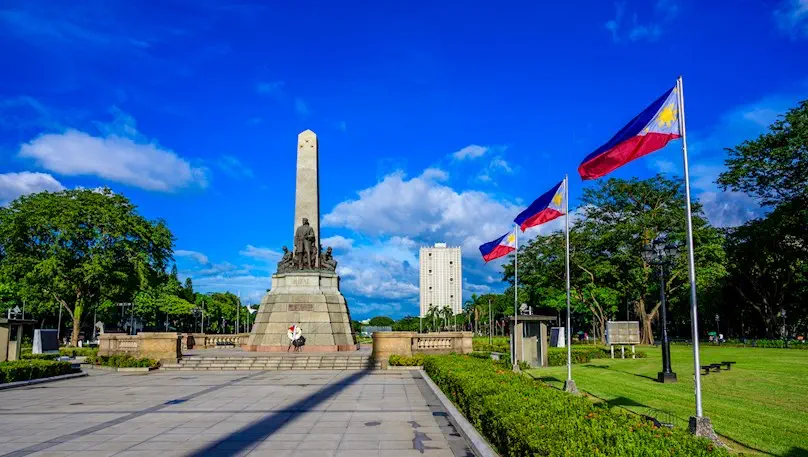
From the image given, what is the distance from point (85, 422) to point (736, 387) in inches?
656

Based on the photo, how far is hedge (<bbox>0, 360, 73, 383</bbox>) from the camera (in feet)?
66.5

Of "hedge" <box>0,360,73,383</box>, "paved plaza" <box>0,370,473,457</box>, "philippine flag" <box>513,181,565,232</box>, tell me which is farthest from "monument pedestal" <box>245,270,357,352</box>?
"philippine flag" <box>513,181,565,232</box>

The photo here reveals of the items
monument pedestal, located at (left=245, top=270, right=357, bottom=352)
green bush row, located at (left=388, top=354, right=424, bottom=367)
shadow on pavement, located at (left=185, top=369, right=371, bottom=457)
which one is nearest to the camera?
shadow on pavement, located at (left=185, top=369, right=371, bottom=457)

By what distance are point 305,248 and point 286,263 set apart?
145cm

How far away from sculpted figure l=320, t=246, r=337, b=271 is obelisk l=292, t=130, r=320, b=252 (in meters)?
1.03

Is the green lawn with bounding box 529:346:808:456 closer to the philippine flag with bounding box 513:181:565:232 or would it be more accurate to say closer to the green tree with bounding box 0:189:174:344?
the philippine flag with bounding box 513:181:565:232

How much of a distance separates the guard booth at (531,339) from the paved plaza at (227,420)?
542 cm

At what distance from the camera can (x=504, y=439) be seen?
26.9 feet

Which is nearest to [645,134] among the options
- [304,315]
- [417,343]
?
[417,343]

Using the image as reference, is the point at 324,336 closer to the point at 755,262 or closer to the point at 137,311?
the point at 755,262

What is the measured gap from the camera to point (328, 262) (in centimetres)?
3491

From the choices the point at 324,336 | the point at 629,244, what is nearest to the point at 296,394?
the point at 324,336

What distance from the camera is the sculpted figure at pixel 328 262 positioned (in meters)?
34.6

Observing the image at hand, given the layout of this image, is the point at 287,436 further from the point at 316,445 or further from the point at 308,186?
the point at 308,186
